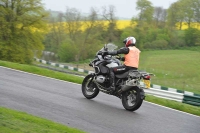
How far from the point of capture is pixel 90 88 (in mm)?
11711

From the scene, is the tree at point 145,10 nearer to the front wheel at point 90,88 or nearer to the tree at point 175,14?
the tree at point 175,14

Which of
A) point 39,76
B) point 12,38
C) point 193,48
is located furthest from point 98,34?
point 39,76

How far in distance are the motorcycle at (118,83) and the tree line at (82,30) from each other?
3114cm

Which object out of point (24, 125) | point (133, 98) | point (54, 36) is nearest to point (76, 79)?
point (133, 98)

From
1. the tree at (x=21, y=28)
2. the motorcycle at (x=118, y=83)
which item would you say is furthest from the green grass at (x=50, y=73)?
the tree at (x=21, y=28)

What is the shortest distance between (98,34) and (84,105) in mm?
65095

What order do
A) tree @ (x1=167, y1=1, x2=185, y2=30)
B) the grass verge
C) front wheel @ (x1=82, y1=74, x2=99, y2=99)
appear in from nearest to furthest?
front wheel @ (x1=82, y1=74, x2=99, y2=99)
the grass verge
tree @ (x1=167, y1=1, x2=185, y2=30)

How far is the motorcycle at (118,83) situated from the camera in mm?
10305

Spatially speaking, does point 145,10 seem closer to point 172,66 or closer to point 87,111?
point 172,66

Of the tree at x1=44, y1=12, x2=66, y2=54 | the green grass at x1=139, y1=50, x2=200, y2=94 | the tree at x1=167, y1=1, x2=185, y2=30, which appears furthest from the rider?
the tree at x1=44, y1=12, x2=66, y2=54

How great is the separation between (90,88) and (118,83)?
3.51 feet

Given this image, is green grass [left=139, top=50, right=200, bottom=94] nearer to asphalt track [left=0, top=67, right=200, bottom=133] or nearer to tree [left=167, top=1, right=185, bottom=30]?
tree [left=167, top=1, right=185, bottom=30]

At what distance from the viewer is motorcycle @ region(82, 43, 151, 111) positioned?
406 inches

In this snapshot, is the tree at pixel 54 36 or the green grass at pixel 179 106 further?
the tree at pixel 54 36
